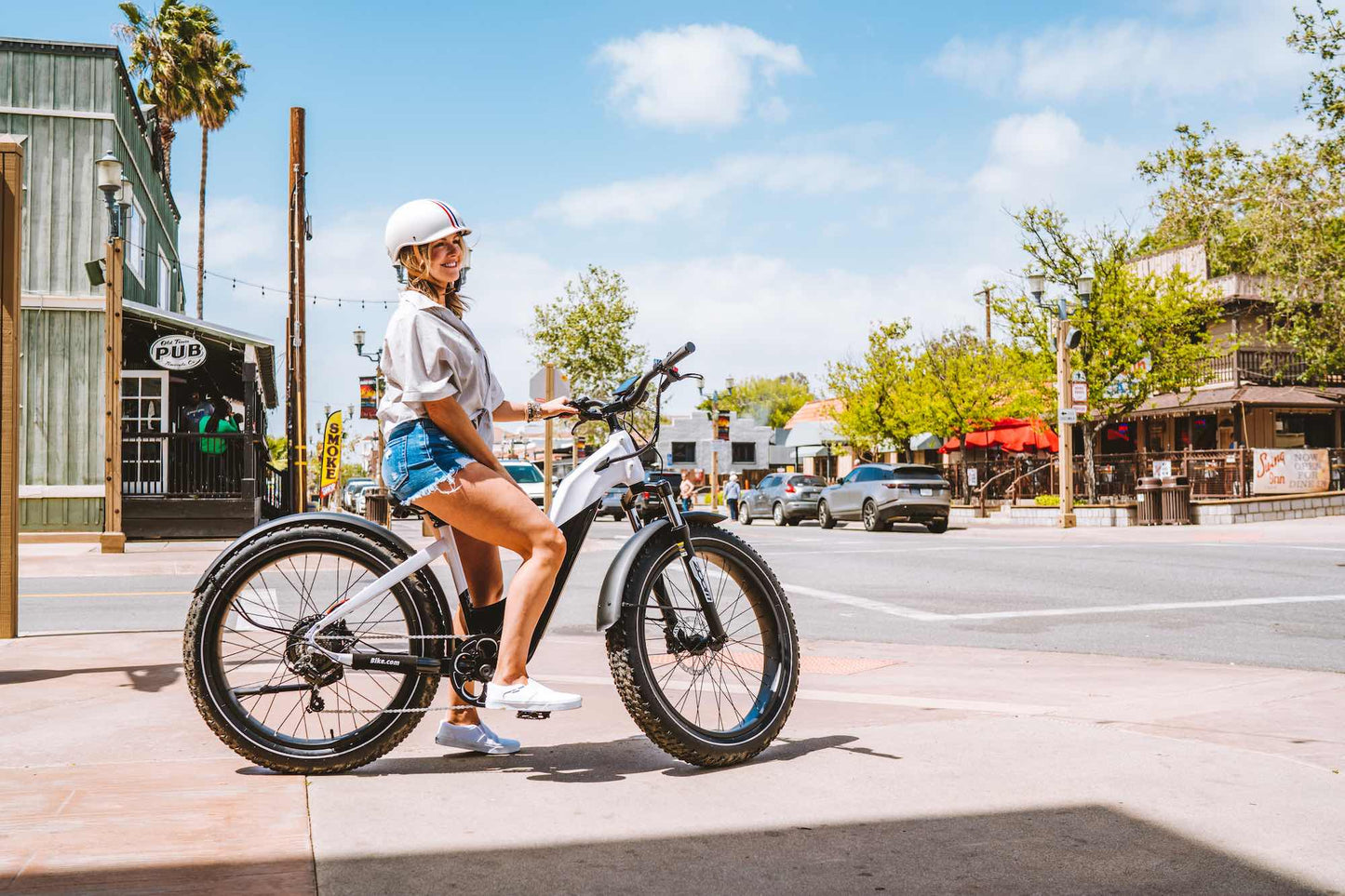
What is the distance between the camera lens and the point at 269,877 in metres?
2.73

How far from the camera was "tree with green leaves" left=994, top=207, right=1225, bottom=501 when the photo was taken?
30.4 meters

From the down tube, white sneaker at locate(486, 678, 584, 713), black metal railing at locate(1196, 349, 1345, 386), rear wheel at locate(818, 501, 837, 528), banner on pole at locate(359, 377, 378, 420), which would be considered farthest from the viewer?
black metal railing at locate(1196, 349, 1345, 386)

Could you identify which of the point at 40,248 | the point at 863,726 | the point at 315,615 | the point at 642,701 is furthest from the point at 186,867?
the point at 40,248

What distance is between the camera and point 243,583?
380 centimetres

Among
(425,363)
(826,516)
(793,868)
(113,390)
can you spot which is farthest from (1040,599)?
(826,516)

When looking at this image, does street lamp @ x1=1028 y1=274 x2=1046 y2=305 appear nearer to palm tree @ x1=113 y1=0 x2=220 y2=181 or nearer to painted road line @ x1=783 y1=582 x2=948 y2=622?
painted road line @ x1=783 y1=582 x2=948 y2=622

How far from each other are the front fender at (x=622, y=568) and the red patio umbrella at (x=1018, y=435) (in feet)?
113

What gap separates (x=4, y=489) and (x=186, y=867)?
436cm

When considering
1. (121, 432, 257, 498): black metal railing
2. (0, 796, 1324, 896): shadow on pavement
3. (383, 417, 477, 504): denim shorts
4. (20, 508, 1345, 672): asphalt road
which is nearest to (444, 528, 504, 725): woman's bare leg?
(383, 417, 477, 504): denim shorts

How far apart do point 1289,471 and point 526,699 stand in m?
33.4

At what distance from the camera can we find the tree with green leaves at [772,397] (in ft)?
368

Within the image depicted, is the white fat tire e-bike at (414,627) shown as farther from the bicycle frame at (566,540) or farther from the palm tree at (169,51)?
the palm tree at (169,51)

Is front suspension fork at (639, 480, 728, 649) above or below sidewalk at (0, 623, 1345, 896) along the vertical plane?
above

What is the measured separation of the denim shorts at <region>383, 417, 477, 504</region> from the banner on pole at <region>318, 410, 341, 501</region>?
64.9 feet
